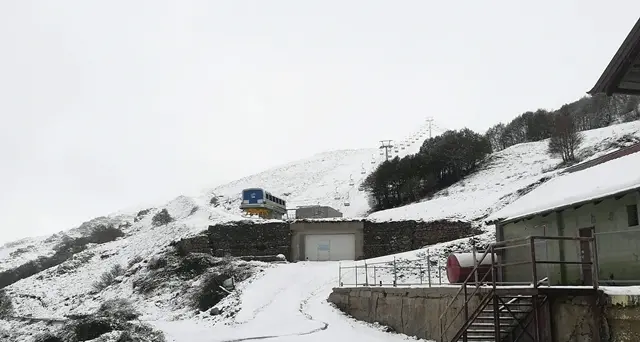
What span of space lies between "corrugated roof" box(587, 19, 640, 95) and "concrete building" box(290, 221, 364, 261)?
28.7 metres

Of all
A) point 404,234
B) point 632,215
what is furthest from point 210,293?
point 632,215

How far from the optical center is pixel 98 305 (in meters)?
36.7

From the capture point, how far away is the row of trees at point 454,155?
184 ft

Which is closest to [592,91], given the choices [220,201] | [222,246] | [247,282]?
[247,282]

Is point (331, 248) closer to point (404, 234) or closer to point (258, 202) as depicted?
point (404, 234)

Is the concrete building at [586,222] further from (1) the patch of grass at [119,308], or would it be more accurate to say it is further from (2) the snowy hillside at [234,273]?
(1) the patch of grass at [119,308]

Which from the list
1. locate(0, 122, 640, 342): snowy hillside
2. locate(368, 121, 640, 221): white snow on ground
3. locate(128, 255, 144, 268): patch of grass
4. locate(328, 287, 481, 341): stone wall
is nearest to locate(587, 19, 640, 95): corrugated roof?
locate(328, 287, 481, 341): stone wall

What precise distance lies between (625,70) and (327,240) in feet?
99.5

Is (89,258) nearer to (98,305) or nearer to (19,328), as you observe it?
(98,305)

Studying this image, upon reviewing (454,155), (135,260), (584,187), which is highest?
(454,155)

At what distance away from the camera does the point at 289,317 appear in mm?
23312

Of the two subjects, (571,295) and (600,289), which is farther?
(571,295)

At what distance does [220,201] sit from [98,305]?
59253 mm

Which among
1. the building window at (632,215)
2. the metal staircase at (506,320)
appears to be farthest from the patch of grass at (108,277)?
the building window at (632,215)
